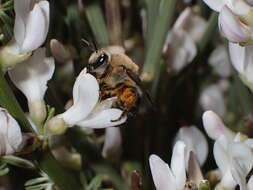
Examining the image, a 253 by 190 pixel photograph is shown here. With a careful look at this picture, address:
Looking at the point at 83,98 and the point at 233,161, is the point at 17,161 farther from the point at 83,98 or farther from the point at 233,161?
the point at 233,161

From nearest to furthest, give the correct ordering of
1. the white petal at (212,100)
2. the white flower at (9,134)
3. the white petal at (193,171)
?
1. the white flower at (9,134)
2. the white petal at (193,171)
3. the white petal at (212,100)

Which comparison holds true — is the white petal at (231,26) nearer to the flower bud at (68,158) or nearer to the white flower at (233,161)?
the white flower at (233,161)

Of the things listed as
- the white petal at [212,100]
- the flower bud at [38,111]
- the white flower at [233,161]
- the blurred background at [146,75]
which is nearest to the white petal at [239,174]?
the white flower at [233,161]

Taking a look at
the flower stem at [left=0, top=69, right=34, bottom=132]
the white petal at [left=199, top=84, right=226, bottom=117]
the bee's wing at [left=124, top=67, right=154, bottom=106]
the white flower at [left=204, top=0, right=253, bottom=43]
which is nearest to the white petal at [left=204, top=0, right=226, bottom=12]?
the white flower at [left=204, top=0, right=253, bottom=43]

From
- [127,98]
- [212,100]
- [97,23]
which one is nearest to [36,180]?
[127,98]

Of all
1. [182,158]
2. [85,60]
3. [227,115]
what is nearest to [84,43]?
[85,60]

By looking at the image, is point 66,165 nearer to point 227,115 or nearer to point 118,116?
point 118,116
